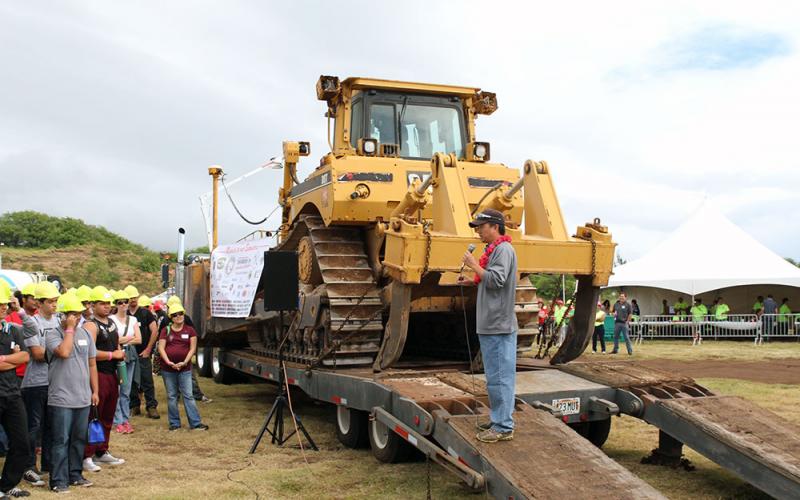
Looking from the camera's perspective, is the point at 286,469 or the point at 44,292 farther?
the point at 286,469

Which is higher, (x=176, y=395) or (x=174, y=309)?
(x=174, y=309)

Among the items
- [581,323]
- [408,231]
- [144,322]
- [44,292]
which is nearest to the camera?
[44,292]

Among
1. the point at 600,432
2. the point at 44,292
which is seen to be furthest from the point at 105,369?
the point at 600,432

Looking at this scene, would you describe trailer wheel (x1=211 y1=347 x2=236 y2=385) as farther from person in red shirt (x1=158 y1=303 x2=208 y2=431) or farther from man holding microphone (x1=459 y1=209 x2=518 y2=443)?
man holding microphone (x1=459 y1=209 x2=518 y2=443)

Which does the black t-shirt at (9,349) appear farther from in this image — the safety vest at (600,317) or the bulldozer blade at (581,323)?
the safety vest at (600,317)

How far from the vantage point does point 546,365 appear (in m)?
9.36

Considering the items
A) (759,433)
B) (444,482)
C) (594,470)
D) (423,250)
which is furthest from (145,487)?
(759,433)

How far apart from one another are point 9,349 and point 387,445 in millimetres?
3636

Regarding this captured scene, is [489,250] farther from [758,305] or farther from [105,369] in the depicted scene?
[758,305]

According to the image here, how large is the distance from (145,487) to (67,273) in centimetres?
3244

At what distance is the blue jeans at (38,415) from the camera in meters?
7.80

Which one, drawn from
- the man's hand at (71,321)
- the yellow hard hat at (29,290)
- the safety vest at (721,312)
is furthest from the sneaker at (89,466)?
the safety vest at (721,312)

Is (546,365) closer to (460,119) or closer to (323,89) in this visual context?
(460,119)

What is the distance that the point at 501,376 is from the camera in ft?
20.6
